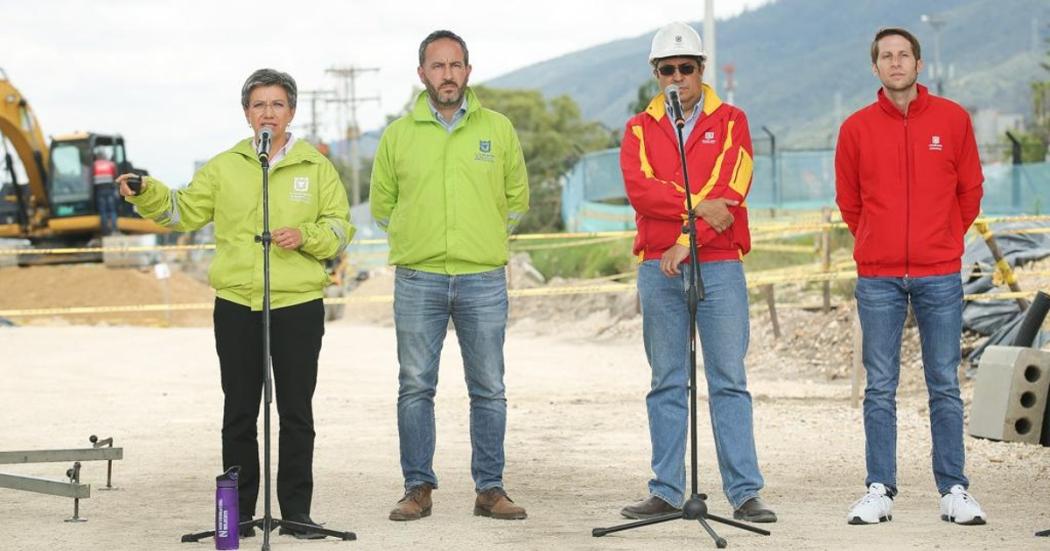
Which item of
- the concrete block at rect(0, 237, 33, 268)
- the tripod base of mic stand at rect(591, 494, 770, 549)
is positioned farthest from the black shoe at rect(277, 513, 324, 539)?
the concrete block at rect(0, 237, 33, 268)

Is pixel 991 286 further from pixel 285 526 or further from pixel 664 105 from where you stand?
pixel 285 526

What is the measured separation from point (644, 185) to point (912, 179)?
4.04 feet

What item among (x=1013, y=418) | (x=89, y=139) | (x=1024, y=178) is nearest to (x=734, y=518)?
(x=1013, y=418)

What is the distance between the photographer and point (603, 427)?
44.9 ft

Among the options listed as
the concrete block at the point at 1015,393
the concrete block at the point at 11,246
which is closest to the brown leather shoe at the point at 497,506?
the concrete block at the point at 1015,393

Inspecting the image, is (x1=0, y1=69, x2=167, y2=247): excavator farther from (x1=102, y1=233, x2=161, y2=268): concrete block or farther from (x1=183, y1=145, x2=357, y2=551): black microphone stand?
(x1=183, y1=145, x2=357, y2=551): black microphone stand

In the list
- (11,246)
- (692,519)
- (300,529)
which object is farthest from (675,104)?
(11,246)

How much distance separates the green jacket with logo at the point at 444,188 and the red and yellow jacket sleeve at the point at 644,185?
24.6 inches

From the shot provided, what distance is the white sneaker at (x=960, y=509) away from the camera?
26.4ft

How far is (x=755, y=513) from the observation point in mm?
8172

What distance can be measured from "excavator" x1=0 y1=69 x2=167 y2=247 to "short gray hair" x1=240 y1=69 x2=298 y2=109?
3469 cm

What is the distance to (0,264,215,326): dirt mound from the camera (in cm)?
3888

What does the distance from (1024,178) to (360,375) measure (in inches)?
563

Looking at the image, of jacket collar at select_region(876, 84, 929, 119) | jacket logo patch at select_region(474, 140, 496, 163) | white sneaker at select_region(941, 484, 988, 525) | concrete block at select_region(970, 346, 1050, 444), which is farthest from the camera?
concrete block at select_region(970, 346, 1050, 444)
